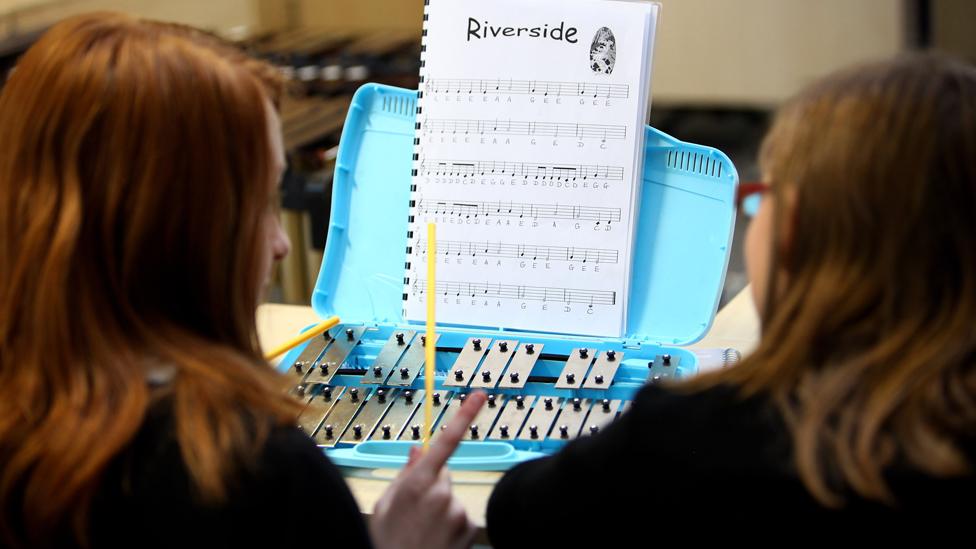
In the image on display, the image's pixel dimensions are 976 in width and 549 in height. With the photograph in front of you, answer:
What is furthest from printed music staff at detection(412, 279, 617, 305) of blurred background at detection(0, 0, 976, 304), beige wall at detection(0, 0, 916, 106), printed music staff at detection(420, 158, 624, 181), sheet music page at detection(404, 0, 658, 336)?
beige wall at detection(0, 0, 916, 106)

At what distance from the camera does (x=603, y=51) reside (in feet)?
5.58

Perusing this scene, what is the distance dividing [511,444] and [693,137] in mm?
3961

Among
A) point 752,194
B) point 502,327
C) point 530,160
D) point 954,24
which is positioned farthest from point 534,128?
point 954,24

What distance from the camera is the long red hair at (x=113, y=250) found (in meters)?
0.99

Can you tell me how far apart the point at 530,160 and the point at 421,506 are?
27.4 inches

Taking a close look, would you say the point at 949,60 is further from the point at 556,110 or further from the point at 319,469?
the point at 556,110

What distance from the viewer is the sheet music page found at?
1.71 metres

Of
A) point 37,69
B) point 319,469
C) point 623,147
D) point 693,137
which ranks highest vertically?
point 37,69

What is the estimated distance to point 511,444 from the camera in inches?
57.7

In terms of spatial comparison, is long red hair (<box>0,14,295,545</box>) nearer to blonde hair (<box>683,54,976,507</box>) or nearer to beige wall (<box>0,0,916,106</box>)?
blonde hair (<box>683,54,976,507</box>)

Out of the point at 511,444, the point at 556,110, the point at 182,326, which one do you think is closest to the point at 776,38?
the point at 556,110

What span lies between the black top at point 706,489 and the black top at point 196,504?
267 millimetres

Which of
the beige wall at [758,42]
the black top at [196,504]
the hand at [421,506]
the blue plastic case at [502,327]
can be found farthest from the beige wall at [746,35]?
the black top at [196,504]

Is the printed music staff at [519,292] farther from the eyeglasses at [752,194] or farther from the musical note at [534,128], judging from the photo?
Result: the eyeglasses at [752,194]
